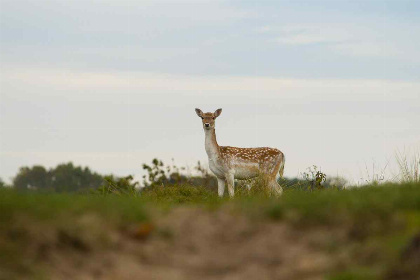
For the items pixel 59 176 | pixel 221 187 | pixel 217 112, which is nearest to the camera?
pixel 221 187

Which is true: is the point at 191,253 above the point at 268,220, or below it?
below

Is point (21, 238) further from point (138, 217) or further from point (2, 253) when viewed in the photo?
point (138, 217)

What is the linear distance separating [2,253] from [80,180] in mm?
46102

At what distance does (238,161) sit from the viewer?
2228cm

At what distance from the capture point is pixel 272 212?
10008 mm

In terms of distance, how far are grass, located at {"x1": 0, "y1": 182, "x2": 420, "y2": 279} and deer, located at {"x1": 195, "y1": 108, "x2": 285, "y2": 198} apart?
11254 millimetres

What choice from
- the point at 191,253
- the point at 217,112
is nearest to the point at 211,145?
the point at 217,112

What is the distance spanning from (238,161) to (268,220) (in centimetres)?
1237

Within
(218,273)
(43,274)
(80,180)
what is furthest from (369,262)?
(80,180)

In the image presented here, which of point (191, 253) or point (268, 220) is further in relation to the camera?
point (268, 220)

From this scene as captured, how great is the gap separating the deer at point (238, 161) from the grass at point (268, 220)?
1125 centimetres

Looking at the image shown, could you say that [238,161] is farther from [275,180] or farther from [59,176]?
[59,176]

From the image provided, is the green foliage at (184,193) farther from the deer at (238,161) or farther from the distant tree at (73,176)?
the distant tree at (73,176)

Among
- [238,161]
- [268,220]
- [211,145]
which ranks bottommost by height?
[268,220]
